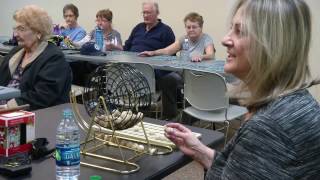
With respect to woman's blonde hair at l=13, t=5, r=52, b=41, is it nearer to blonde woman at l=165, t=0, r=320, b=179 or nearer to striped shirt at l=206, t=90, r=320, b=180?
blonde woman at l=165, t=0, r=320, b=179

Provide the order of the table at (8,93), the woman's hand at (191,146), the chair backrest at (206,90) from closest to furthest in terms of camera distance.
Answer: the woman's hand at (191,146)
the table at (8,93)
the chair backrest at (206,90)

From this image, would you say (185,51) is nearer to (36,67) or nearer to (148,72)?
(148,72)

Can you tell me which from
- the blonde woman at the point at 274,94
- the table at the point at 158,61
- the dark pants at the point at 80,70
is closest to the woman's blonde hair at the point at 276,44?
the blonde woman at the point at 274,94

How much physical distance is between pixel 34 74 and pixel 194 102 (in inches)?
53.2

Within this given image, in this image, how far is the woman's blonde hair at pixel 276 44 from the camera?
1.08m

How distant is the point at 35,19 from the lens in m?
2.65

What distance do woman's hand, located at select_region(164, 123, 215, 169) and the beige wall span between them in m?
3.21

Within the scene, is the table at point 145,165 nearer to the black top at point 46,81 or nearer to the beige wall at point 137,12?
the black top at point 46,81

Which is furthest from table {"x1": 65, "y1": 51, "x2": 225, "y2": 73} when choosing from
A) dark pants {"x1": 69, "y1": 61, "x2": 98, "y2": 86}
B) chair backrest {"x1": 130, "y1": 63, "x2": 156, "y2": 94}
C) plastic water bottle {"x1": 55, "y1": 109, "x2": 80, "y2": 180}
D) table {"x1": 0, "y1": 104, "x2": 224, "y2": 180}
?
plastic water bottle {"x1": 55, "y1": 109, "x2": 80, "y2": 180}

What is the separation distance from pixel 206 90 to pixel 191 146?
1.94m

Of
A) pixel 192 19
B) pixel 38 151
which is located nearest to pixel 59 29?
pixel 192 19

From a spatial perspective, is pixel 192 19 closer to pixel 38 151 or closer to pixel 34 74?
pixel 34 74

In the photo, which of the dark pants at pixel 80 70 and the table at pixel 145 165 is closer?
the table at pixel 145 165

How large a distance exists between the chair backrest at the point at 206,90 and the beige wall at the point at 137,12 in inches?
52.9
